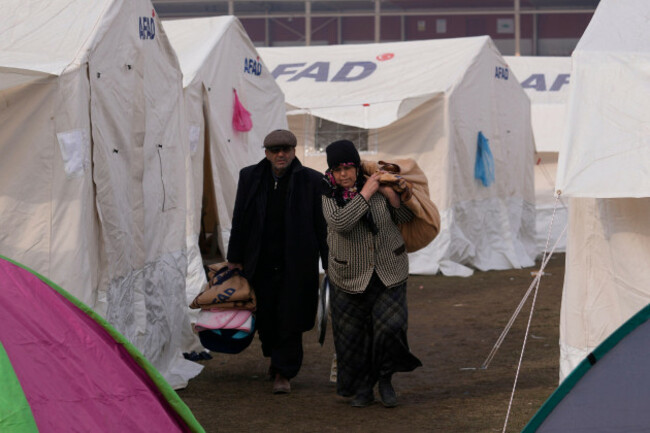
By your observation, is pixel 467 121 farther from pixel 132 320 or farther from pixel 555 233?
pixel 132 320

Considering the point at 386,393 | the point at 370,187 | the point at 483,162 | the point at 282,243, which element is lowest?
the point at 483,162

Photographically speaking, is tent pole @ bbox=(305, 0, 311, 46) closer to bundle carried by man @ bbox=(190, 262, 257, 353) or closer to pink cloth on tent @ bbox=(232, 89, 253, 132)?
pink cloth on tent @ bbox=(232, 89, 253, 132)

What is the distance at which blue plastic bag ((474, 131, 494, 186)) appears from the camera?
14.0m

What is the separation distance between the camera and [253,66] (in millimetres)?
11578

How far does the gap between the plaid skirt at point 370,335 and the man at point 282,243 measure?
18.9 inches

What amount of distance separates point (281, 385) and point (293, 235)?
95cm

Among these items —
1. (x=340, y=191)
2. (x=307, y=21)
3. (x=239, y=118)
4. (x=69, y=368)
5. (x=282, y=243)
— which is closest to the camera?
(x=69, y=368)

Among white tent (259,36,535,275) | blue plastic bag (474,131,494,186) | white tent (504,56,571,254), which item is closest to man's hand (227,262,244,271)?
white tent (259,36,535,275)

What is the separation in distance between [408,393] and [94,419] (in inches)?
130

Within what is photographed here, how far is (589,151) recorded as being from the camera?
Result: 5340mm

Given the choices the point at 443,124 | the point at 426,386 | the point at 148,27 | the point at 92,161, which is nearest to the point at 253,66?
the point at 443,124

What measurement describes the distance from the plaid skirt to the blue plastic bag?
316 inches

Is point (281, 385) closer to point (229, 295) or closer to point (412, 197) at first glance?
point (229, 295)

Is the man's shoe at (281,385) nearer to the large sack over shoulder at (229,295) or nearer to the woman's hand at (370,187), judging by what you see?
the large sack over shoulder at (229,295)
